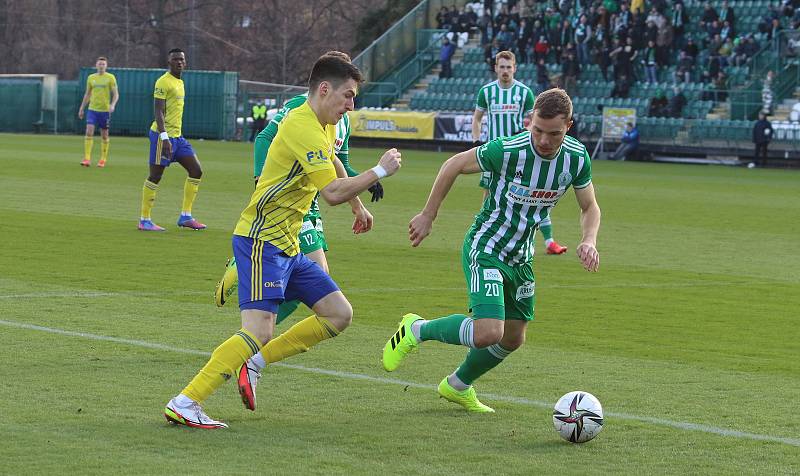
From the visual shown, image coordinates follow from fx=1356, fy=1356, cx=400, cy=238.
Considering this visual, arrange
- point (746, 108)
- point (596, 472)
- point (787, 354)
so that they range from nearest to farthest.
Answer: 1. point (596, 472)
2. point (787, 354)
3. point (746, 108)

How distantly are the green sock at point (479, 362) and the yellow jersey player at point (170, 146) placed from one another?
9.72 m

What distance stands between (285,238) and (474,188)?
19.9m

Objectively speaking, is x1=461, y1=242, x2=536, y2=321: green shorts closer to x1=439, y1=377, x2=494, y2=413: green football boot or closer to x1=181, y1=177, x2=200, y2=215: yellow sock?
x1=439, y1=377, x2=494, y2=413: green football boot

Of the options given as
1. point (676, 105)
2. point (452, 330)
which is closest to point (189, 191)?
point (452, 330)

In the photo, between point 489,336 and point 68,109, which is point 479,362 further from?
point 68,109

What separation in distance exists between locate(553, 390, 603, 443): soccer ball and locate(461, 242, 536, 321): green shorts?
2.10 ft

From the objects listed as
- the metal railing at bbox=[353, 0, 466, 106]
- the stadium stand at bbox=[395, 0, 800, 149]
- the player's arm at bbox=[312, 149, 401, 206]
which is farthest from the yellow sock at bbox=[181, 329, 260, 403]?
the metal railing at bbox=[353, 0, 466, 106]

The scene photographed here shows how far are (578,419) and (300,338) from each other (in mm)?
1510

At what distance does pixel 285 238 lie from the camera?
21.5 ft

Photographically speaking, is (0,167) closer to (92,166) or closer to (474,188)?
(92,166)

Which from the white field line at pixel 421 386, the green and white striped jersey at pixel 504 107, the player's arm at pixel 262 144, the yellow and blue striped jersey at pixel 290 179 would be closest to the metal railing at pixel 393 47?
the green and white striped jersey at pixel 504 107

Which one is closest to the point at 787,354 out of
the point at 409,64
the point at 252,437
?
the point at 252,437

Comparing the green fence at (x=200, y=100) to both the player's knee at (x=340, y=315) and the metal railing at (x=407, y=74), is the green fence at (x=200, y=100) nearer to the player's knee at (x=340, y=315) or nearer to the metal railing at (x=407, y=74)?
the metal railing at (x=407, y=74)

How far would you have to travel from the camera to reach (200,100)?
5016cm
